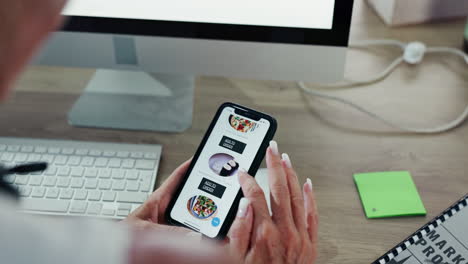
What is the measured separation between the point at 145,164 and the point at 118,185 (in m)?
0.05

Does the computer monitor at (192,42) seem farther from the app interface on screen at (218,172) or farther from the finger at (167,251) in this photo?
the finger at (167,251)

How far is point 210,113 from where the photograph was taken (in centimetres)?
78

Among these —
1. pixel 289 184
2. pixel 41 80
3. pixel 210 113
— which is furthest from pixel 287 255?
pixel 41 80

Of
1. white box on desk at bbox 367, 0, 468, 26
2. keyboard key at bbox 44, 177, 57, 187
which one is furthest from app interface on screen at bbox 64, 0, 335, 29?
white box on desk at bbox 367, 0, 468, 26

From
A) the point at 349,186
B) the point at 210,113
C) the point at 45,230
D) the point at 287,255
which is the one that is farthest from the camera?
the point at 210,113

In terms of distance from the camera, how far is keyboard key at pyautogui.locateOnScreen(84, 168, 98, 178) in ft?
2.15

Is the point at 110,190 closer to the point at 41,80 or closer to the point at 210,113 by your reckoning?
the point at 210,113

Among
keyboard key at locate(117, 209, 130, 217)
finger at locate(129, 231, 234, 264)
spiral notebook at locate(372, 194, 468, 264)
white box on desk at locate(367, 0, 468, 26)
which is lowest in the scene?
spiral notebook at locate(372, 194, 468, 264)

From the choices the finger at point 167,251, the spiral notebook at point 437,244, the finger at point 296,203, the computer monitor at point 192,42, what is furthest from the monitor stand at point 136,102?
the finger at point 167,251

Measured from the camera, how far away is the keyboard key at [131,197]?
63 centimetres

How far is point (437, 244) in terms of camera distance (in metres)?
0.57

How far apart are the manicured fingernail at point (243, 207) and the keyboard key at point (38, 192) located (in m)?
0.25

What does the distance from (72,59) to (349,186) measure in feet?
1.37

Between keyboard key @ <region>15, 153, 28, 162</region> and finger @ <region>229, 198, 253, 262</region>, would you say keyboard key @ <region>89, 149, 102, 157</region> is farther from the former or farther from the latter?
finger @ <region>229, 198, 253, 262</region>
